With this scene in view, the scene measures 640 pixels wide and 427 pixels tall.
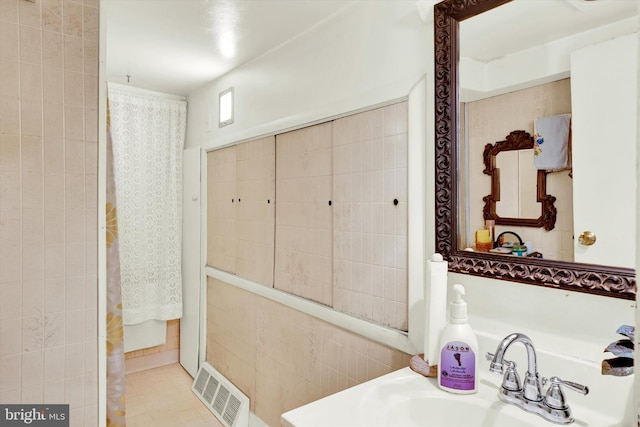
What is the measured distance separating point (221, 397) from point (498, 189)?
219cm

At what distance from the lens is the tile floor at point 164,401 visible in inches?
97.0

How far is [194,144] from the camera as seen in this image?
3080mm

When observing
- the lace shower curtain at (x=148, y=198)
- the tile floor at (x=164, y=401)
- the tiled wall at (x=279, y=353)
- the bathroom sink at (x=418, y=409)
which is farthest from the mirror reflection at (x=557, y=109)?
the lace shower curtain at (x=148, y=198)

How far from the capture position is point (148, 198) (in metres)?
3.04

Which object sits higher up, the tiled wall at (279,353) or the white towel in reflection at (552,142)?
the white towel in reflection at (552,142)

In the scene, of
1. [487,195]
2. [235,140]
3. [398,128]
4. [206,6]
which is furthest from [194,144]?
[487,195]

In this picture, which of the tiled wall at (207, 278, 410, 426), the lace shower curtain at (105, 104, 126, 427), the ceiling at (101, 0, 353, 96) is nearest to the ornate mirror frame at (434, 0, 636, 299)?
the tiled wall at (207, 278, 410, 426)

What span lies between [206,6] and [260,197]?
3.28 feet

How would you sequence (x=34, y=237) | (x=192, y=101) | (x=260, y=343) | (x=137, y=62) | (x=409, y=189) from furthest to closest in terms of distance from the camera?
(x=192, y=101) < (x=137, y=62) < (x=260, y=343) < (x=409, y=189) < (x=34, y=237)

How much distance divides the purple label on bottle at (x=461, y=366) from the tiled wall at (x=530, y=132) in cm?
33

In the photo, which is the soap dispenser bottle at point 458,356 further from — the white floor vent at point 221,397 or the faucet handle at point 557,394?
the white floor vent at point 221,397

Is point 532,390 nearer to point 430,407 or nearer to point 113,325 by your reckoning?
point 430,407

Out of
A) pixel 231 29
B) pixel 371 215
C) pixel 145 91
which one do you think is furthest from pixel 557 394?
pixel 145 91

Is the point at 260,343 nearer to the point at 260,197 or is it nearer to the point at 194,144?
the point at 260,197
